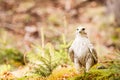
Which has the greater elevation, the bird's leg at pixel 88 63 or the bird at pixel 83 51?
the bird at pixel 83 51

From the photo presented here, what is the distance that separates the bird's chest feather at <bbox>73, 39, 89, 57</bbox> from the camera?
13.0 feet

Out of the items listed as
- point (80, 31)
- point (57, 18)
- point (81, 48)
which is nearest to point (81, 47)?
point (81, 48)

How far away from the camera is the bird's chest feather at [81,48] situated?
3.95 m

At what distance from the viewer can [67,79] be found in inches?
164

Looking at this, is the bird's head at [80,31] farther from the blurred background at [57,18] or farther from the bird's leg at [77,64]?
the blurred background at [57,18]

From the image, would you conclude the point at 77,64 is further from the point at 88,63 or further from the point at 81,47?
the point at 81,47

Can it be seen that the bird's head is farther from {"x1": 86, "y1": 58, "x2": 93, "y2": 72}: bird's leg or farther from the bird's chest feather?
{"x1": 86, "y1": 58, "x2": 93, "y2": 72}: bird's leg

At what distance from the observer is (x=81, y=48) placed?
3.96m

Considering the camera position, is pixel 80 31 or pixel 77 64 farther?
pixel 77 64

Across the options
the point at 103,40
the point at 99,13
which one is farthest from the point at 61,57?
the point at 99,13

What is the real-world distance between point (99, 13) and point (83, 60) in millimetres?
11118

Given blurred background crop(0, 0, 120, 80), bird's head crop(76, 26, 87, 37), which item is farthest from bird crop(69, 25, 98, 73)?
blurred background crop(0, 0, 120, 80)

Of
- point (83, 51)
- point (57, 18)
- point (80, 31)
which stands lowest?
point (83, 51)

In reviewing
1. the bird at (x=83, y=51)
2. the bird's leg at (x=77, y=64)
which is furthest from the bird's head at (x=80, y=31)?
the bird's leg at (x=77, y=64)
